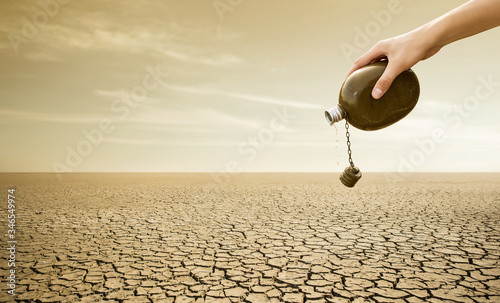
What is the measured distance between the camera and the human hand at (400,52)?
868 millimetres

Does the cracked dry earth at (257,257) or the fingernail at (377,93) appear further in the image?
the cracked dry earth at (257,257)

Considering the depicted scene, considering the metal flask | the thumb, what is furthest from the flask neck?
the thumb

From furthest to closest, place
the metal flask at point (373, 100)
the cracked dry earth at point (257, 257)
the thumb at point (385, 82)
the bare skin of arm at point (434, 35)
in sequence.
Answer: the cracked dry earth at point (257, 257) → the metal flask at point (373, 100) → the thumb at point (385, 82) → the bare skin of arm at point (434, 35)

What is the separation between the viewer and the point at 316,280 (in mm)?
2439

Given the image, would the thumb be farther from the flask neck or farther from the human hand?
the flask neck

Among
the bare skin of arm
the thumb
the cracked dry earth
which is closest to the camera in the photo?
the bare skin of arm

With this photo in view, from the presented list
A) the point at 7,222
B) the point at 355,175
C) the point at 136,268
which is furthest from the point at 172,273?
the point at 7,222

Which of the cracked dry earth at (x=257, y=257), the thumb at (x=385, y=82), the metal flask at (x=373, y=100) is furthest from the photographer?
the cracked dry earth at (x=257, y=257)

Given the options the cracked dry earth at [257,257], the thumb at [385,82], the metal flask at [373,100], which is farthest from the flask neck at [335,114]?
the cracked dry earth at [257,257]

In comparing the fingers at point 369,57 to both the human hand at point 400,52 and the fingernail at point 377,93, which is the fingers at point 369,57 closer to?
the human hand at point 400,52

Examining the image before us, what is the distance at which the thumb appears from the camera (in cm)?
94

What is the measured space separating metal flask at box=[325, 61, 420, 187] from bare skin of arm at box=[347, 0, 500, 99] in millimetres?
62

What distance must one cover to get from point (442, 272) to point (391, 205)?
13.9 feet

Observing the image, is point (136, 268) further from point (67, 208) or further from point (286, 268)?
point (67, 208)
